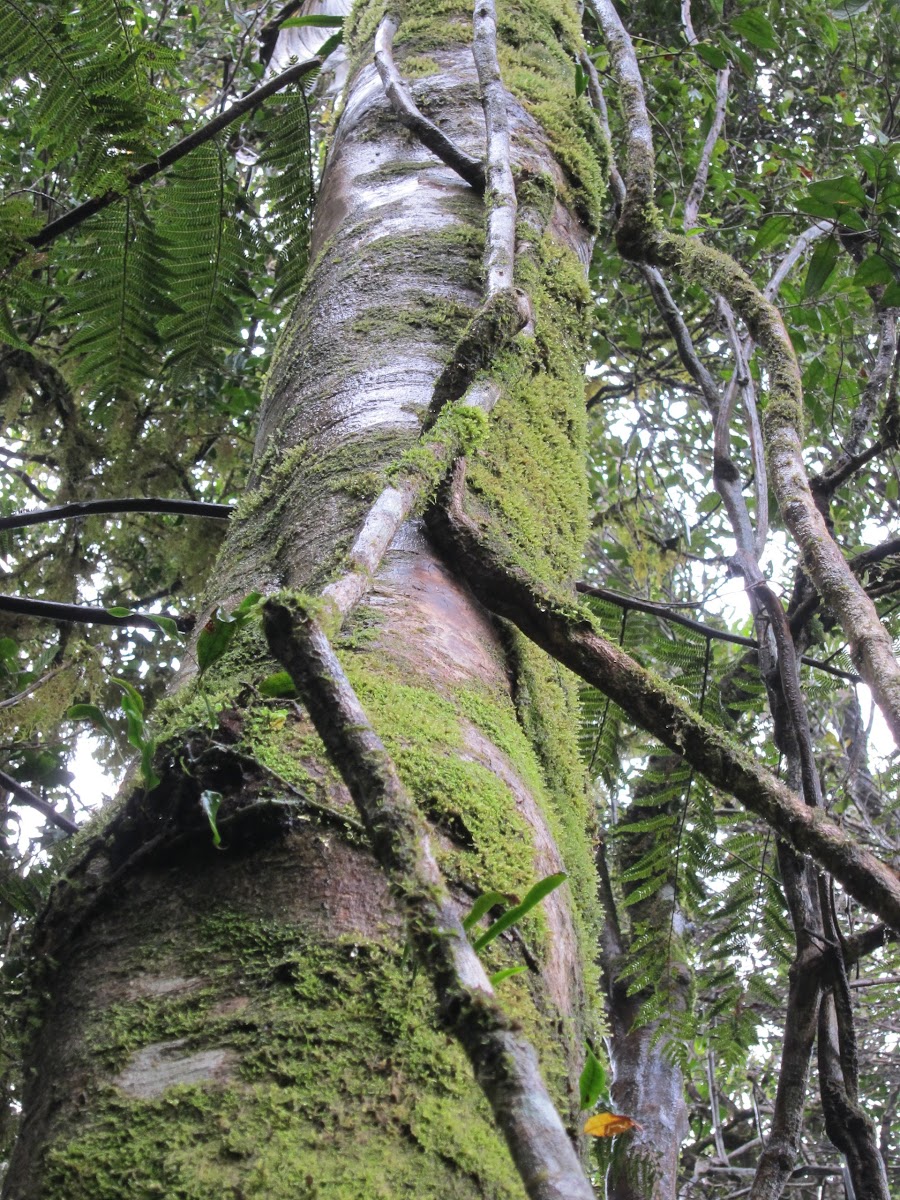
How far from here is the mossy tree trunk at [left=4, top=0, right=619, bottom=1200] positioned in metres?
0.79

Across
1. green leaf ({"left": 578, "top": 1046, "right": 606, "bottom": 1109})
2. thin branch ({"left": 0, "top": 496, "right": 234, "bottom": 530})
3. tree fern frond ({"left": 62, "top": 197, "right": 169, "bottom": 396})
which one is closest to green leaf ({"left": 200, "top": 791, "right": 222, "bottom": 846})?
green leaf ({"left": 578, "top": 1046, "right": 606, "bottom": 1109})

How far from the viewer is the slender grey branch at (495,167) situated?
68.8 inches

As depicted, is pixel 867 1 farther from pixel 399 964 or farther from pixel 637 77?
pixel 399 964

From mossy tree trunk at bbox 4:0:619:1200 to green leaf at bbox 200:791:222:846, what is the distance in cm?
1

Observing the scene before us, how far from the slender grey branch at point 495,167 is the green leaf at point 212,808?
3.19 feet

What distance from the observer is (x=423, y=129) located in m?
2.16

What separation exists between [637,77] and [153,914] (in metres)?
2.39

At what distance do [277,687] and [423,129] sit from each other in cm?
150

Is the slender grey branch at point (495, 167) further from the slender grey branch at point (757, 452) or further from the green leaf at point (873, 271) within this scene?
the green leaf at point (873, 271)

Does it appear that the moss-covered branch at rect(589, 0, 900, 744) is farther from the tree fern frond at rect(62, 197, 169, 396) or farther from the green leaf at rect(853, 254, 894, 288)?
the tree fern frond at rect(62, 197, 169, 396)

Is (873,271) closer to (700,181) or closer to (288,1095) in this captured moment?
(700,181)

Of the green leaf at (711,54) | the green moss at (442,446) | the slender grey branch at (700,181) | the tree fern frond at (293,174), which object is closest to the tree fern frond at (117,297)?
the tree fern frond at (293,174)

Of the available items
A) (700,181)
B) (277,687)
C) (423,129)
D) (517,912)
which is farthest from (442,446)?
(700,181)

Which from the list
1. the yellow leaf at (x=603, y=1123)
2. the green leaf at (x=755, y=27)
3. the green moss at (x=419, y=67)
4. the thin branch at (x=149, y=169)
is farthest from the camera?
the green leaf at (x=755, y=27)
